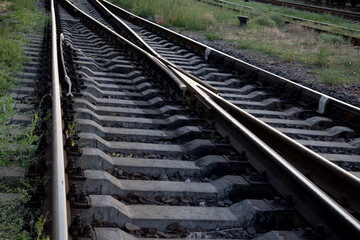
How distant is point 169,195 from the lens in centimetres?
335

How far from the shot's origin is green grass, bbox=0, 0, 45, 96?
5.76m

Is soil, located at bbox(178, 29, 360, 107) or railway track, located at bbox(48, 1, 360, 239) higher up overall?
soil, located at bbox(178, 29, 360, 107)

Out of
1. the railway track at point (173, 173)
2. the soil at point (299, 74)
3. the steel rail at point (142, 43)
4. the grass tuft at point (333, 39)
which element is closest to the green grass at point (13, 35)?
the railway track at point (173, 173)

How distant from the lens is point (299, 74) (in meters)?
8.73

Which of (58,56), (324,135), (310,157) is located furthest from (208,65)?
(310,157)

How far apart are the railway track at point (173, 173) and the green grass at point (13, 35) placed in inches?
27.0

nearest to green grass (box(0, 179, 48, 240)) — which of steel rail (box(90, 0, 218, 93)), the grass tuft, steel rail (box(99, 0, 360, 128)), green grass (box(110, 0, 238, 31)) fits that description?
steel rail (box(90, 0, 218, 93))

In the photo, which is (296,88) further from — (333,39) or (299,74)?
(333,39)

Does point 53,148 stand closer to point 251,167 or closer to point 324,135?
point 251,167

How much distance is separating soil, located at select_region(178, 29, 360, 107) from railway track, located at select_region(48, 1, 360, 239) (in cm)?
163

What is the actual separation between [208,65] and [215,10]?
10312mm

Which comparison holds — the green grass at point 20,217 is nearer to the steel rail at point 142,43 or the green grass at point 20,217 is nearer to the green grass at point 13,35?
the green grass at point 13,35

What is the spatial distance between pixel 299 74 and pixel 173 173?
562 cm

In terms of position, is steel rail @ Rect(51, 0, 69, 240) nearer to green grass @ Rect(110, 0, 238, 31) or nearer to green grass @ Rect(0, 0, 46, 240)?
green grass @ Rect(0, 0, 46, 240)
